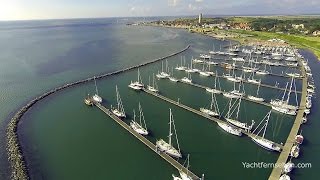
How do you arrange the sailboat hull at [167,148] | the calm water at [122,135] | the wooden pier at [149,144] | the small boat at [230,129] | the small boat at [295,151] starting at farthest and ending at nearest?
the small boat at [230,129]
the sailboat hull at [167,148]
the small boat at [295,151]
the calm water at [122,135]
the wooden pier at [149,144]

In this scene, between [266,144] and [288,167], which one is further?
[266,144]

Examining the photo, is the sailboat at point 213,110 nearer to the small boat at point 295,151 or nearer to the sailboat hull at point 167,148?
the sailboat hull at point 167,148

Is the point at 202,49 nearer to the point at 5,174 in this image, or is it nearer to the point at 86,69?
the point at 86,69

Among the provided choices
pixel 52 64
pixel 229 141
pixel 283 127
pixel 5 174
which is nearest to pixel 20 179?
pixel 5 174

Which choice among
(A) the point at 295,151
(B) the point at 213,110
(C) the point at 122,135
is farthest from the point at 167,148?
(B) the point at 213,110

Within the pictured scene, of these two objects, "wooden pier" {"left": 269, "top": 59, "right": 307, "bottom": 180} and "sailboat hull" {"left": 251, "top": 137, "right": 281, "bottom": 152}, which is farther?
"sailboat hull" {"left": 251, "top": 137, "right": 281, "bottom": 152}

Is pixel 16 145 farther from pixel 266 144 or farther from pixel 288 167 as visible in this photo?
pixel 288 167

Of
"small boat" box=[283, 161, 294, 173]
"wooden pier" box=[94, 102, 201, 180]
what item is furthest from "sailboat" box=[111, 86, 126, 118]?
"small boat" box=[283, 161, 294, 173]

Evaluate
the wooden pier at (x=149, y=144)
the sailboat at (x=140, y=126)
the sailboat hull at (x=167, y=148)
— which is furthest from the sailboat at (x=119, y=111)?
the sailboat hull at (x=167, y=148)

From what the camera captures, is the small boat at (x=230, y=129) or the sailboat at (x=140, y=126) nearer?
the small boat at (x=230, y=129)

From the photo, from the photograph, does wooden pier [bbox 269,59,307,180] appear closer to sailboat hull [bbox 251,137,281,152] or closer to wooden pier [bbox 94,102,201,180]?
sailboat hull [bbox 251,137,281,152]

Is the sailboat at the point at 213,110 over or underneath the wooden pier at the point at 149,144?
over
